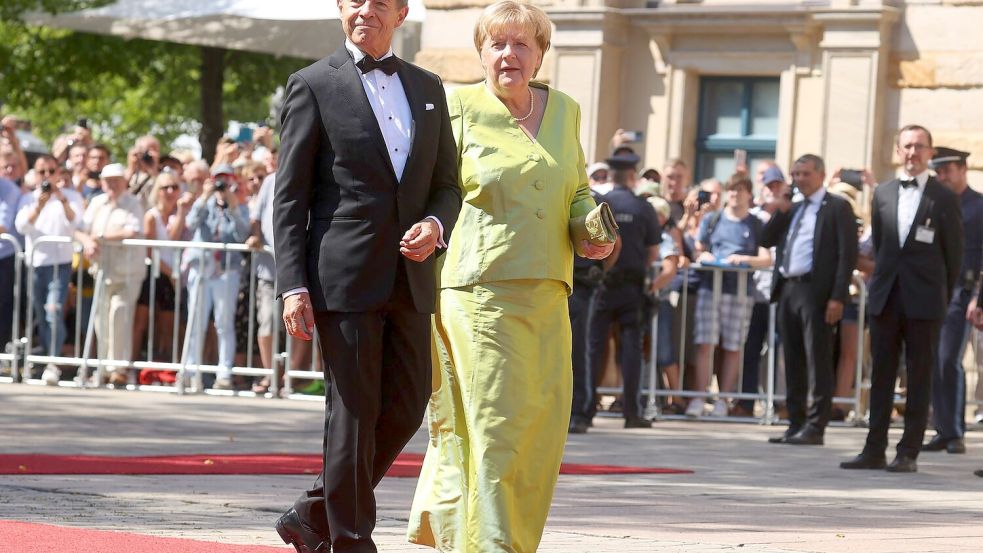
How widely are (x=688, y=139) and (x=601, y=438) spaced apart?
6.12 m

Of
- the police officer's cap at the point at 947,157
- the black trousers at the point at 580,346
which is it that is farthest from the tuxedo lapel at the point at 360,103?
the police officer's cap at the point at 947,157

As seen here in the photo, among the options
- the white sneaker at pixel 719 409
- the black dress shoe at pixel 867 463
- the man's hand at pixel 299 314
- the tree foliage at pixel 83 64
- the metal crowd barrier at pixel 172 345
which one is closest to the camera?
the man's hand at pixel 299 314

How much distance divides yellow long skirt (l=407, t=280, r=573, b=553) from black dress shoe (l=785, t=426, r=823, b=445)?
6704 millimetres

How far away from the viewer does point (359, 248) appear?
234 inches

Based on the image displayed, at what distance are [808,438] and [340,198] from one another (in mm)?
7428

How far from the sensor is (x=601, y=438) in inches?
502

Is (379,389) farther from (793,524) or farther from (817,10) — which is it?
(817,10)

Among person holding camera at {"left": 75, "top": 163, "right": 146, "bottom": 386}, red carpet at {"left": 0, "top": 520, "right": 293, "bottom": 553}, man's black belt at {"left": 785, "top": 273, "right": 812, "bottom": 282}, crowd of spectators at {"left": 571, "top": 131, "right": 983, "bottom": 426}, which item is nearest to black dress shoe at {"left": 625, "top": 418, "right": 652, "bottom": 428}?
crowd of spectators at {"left": 571, "top": 131, "right": 983, "bottom": 426}

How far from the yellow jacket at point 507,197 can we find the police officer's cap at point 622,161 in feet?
23.3

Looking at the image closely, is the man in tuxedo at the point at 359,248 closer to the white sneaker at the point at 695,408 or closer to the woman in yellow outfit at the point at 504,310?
the woman in yellow outfit at the point at 504,310

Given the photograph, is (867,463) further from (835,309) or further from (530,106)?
(530,106)

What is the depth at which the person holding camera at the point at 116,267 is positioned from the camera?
15359 millimetres

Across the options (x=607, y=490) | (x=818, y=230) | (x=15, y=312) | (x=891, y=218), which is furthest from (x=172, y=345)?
(x=607, y=490)

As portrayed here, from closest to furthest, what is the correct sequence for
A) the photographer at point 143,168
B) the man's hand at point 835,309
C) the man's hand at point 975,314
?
the man's hand at point 975,314, the man's hand at point 835,309, the photographer at point 143,168
